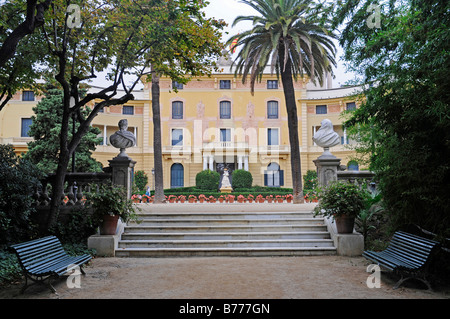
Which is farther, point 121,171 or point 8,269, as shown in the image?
point 121,171

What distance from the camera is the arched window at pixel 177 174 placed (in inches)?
1328

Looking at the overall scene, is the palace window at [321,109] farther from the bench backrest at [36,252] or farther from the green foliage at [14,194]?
the bench backrest at [36,252]

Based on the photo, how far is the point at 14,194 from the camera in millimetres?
6734

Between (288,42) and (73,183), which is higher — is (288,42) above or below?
above

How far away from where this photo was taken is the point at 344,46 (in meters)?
8.38

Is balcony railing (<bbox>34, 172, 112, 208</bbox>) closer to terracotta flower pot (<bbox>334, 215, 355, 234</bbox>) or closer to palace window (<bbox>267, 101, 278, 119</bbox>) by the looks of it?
terracotta flower pot (<bbox>334, 215, 355, 234</bbox>)

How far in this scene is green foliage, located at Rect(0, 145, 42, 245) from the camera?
672 centimetres

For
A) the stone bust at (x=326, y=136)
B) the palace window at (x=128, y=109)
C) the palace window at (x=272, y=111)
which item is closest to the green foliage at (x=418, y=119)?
the stone bust at (x=326, y=136)

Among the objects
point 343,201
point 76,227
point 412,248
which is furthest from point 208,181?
point 412,248

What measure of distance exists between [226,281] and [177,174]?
29.0 meters

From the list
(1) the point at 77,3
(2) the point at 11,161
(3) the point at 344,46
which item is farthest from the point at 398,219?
(1) the point at 77,3

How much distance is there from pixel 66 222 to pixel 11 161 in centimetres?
182

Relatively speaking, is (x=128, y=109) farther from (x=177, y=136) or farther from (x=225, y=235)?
(x=225, y=235)

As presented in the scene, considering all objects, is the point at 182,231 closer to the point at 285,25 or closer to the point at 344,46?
the point at 344,46
